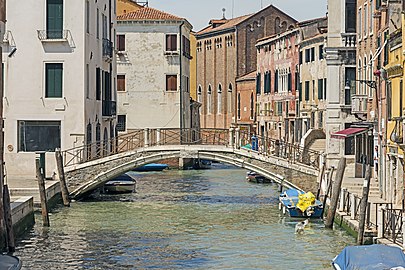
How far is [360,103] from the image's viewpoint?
26328mm

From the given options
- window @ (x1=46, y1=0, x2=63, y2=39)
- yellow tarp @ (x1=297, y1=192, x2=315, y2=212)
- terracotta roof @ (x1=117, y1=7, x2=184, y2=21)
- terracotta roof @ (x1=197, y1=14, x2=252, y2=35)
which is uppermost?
terracotta roof @ (x1=197, y1=14, x2=252, y2=35)

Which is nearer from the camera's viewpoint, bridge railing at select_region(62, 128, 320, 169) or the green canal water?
the green canal water

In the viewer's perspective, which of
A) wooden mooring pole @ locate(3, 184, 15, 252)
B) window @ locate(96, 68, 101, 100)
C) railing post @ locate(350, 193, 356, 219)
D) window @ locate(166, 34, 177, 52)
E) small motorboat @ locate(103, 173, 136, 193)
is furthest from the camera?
window @ locate(166, 34, 177, 52)

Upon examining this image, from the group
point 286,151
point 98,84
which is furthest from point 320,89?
point 286,151

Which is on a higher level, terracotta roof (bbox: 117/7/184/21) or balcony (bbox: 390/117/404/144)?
terracotta roof (bbox: 117/7/184/21)

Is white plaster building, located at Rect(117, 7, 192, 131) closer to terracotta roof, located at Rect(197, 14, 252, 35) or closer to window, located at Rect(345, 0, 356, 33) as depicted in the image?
window, located at Rect(345, 0, 356, 33)

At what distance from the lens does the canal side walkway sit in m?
20.1

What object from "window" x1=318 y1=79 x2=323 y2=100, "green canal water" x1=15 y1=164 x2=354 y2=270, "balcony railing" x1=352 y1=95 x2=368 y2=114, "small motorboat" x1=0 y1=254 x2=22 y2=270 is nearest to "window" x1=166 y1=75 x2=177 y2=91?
"window" x1=318 y1=79 x2=323 y2=100

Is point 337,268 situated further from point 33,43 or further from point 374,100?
point 33,43

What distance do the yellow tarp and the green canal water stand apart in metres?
0.42

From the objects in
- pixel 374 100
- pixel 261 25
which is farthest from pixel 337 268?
pixel 261 25

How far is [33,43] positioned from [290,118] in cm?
1798

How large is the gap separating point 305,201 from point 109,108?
10825 millimetres

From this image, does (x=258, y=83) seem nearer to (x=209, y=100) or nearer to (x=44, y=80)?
(x=209, y=100)
